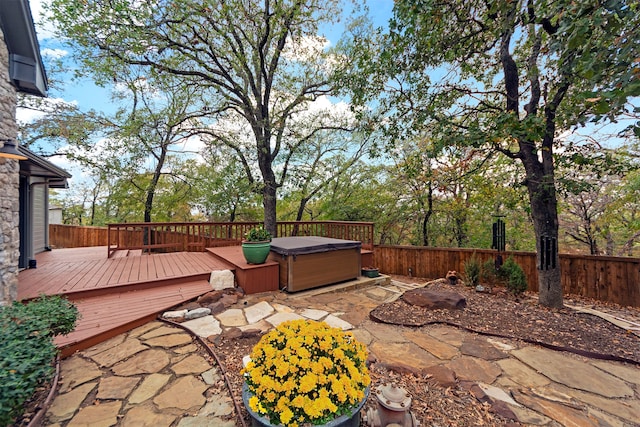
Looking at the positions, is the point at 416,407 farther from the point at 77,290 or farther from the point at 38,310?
the point at 77,290

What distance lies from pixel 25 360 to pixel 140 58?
683 centimetres

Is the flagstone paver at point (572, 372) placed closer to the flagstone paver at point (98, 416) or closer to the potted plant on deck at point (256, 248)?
the flagstone paver at point (98, 416)

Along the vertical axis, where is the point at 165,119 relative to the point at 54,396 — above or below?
above

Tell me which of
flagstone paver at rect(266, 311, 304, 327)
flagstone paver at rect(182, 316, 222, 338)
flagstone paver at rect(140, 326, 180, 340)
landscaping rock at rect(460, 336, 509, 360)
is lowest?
landscaping rock at rect(460, 336, 509, 360)

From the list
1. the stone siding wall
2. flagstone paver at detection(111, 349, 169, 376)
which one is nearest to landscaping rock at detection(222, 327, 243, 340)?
flagstone paver at detection(111, 349, 169, 376)

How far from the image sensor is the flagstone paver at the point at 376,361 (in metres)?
1.78

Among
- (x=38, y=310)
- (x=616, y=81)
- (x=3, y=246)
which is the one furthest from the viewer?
(x=3, y=246)

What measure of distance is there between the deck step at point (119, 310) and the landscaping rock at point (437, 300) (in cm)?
333

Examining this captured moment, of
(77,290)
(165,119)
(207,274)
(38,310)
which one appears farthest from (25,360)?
(165,119)

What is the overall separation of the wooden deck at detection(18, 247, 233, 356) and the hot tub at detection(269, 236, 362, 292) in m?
1.09

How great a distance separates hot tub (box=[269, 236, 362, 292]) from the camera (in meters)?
4.44

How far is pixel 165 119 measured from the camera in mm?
7766

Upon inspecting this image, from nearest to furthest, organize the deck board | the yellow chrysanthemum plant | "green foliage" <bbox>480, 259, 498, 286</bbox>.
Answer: the yellow chrysanthemum plant → the deck board → "green foliage" <bbox>480, 259, 498, 286</bbox>

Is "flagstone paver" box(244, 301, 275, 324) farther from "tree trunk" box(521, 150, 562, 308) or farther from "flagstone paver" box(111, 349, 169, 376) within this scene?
"tree trunk" box(521, 150, 562, 308)
